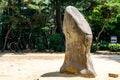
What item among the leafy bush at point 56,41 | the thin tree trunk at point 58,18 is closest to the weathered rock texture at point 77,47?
the leafy bush at point 56,41

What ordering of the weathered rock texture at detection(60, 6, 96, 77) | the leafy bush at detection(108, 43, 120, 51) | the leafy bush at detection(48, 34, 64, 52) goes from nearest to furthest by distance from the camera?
1. the weathered rock texture at detection(60, 6, 96, 77)
2. the leafy bush at detection(48, 34, 64, 52)
3. the leafy bush at detection(108, 43, 120, 51)

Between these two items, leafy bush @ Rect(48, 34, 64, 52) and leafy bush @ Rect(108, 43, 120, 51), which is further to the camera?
leafy bush @ Rect(108, 43, 120, 51)

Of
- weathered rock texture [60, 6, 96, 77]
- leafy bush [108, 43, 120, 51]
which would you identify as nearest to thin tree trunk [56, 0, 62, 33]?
leafy bush [108, 43, 120, 51]

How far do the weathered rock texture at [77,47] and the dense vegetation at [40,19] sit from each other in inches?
345

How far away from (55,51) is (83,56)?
1003 centimetres

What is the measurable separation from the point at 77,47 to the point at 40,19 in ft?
33.7

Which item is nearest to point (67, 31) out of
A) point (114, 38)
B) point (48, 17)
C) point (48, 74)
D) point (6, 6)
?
point (48, 74)

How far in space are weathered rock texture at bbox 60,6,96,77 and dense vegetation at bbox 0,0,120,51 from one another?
8.76 metres

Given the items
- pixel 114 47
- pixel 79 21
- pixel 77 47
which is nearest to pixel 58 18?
pixel 114 47

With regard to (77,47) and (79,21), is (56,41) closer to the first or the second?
(79,21)

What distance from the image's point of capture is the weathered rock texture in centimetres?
838

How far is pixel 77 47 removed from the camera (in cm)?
849

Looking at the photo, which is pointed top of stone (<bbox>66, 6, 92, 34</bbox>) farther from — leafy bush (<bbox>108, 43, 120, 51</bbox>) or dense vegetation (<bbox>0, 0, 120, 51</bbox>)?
leafy bush (<bbox>108, 43, 120, 51</bbox>)

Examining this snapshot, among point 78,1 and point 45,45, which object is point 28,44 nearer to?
point 45,45
